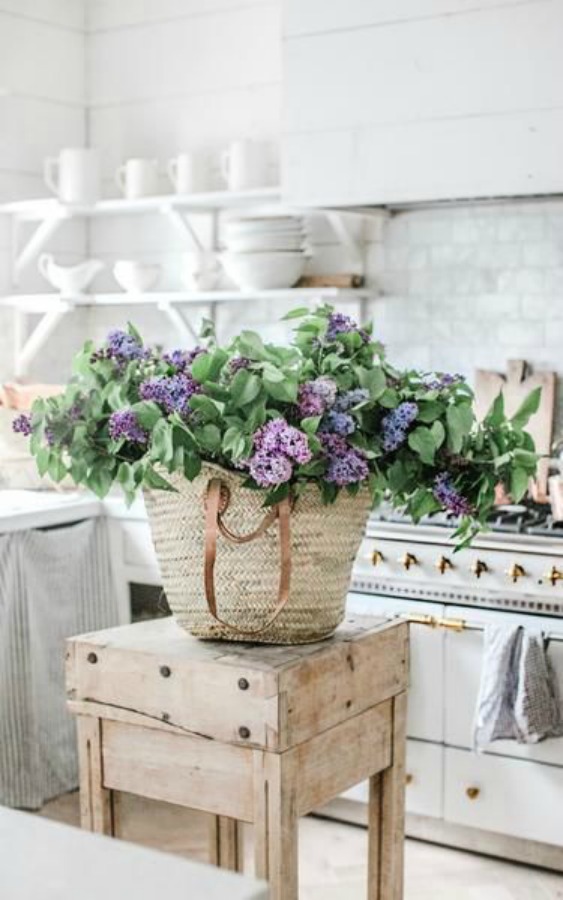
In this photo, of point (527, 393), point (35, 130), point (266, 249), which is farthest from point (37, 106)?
point (527, 393)

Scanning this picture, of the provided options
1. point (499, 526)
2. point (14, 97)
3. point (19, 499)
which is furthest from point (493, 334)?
point (14, 97)

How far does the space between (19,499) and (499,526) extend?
1.46 m

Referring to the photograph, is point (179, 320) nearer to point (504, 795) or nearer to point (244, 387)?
point (504, 795)

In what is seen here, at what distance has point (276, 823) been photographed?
76.3 inches

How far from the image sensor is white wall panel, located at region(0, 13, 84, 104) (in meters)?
4.45

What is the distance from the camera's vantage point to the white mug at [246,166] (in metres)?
4.14

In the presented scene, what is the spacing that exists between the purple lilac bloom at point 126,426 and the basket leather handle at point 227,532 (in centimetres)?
13

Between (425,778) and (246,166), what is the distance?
1.88 meters

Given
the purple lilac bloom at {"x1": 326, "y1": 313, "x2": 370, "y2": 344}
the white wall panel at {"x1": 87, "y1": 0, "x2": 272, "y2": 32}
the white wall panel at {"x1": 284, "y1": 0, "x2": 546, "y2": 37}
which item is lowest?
the purple lilac bloom at {"x1": 326, "y1": 313, "x2": 370, "y2": 344}

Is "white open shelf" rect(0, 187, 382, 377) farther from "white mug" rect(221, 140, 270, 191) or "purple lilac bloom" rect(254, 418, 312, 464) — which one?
"purple lilac bloom" rect(254, 418, 312, 464)

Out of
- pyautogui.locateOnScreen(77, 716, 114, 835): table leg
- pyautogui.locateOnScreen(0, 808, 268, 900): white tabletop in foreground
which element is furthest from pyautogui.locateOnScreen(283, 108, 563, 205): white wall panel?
pyautogui.locateOnScreen(0, 808, 268, 900): white tabletop in foreground

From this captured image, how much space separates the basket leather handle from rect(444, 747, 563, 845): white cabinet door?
1566mm

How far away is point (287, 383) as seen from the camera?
1.88 meters

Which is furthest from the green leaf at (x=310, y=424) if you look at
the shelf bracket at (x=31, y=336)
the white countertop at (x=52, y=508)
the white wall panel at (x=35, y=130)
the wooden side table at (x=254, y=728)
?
the white wall panel at (x=35, y=130)
